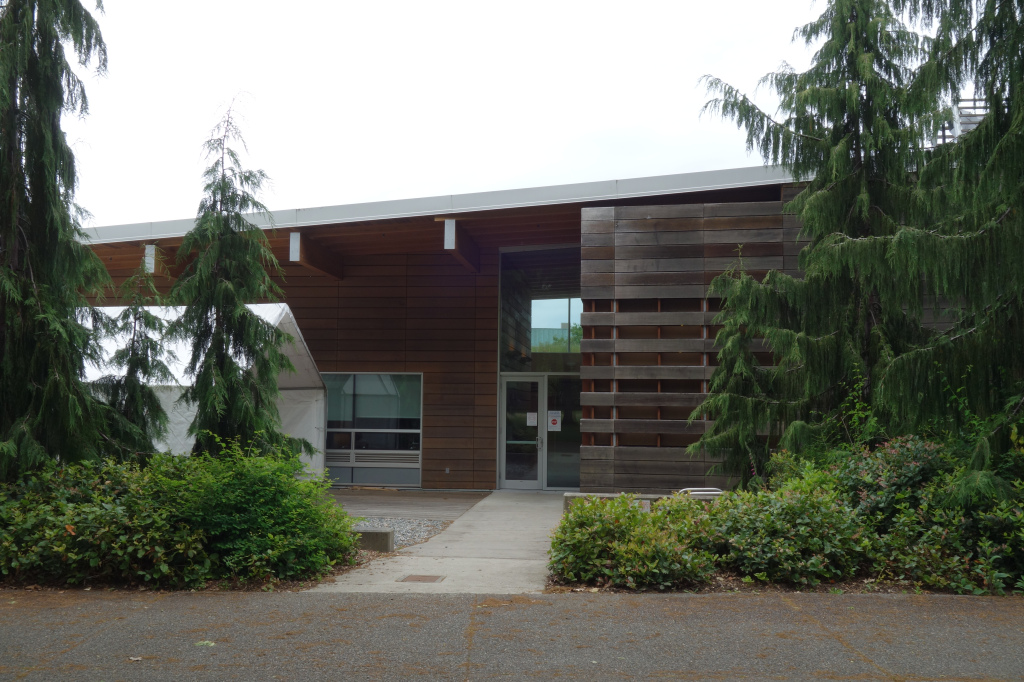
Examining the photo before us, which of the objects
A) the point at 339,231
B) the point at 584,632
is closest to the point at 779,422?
the point at 584,632

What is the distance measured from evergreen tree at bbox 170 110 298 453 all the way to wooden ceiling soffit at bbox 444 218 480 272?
175 inches

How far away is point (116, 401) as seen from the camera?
7902 millimetres

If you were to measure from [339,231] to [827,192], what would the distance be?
25.6 ft

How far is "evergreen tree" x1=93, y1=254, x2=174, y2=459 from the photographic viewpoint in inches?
311

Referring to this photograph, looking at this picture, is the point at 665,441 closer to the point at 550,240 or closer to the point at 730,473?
the point at 730,473

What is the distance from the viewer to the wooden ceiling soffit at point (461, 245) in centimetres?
1254

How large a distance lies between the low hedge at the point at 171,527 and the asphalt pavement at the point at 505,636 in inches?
10.4

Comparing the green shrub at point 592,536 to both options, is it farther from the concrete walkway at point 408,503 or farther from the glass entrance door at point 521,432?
the glass entrance door at point 521,432

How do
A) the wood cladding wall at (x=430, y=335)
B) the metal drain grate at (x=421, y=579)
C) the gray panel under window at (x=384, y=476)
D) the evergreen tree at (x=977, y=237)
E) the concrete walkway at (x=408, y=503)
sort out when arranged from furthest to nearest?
the gray panel under window at (x=384, y=476)
the wood cladding wall at (x=430, y=335)
the concrete walkway at (x=408, y=503)
the metal drain grate at (x=421, y=579)
the evergreen tree at (x=977, y=237)

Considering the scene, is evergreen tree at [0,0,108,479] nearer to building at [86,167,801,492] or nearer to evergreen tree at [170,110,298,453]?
evergreen tree at [170,110,298,453]

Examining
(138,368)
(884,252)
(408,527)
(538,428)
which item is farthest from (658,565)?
(538,428)

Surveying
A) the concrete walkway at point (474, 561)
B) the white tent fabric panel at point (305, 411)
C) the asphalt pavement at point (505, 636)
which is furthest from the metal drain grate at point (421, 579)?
the white tent fabric panel at point (305, 411)

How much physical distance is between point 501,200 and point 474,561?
645 cm

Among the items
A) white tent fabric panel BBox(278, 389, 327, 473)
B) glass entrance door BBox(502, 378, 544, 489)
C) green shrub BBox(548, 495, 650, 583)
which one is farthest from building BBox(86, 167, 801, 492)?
green shrub BBox(548, 495, 650, 583)
